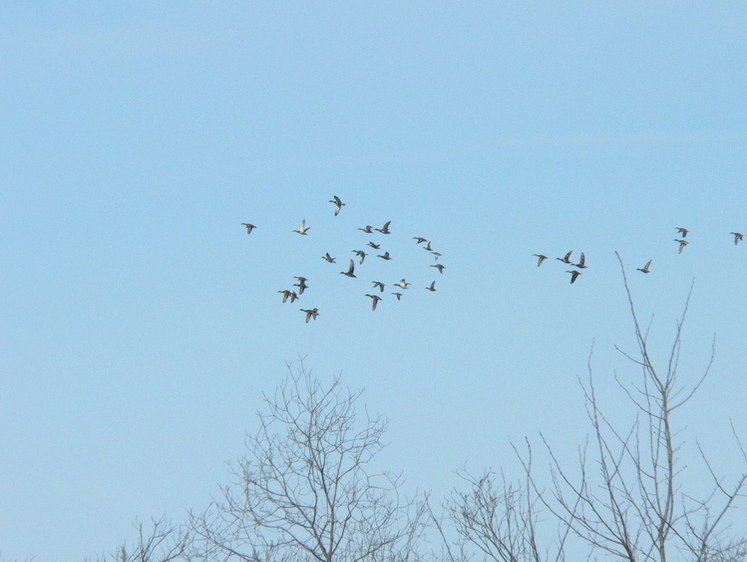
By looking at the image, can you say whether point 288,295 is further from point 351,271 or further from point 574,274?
point 574,274

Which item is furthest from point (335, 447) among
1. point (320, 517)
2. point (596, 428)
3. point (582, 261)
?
point (596, 428)

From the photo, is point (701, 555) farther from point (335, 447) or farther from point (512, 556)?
point (335, 447)

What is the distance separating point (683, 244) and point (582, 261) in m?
4.28

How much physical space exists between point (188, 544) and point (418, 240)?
18552 millimetres

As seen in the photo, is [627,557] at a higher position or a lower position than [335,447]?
lower

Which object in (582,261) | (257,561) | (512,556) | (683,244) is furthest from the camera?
(683,244)

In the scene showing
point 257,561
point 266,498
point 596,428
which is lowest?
point 596,428

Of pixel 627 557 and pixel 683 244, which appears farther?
pixel 683 244

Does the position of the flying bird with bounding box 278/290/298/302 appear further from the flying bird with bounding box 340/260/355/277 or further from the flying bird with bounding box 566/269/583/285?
the flying bird with bounding box 566/269/583/285

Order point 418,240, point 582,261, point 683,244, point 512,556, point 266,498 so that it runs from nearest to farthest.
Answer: point 512,556, point 266,498, point 582,261, point 683,244, point 418,240

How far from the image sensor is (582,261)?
99.5 ft

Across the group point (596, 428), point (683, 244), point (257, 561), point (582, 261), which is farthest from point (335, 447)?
point (683, 244)

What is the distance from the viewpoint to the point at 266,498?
825 inches

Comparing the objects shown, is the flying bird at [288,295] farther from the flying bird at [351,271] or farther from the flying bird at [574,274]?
the flying bird at [574,274]
